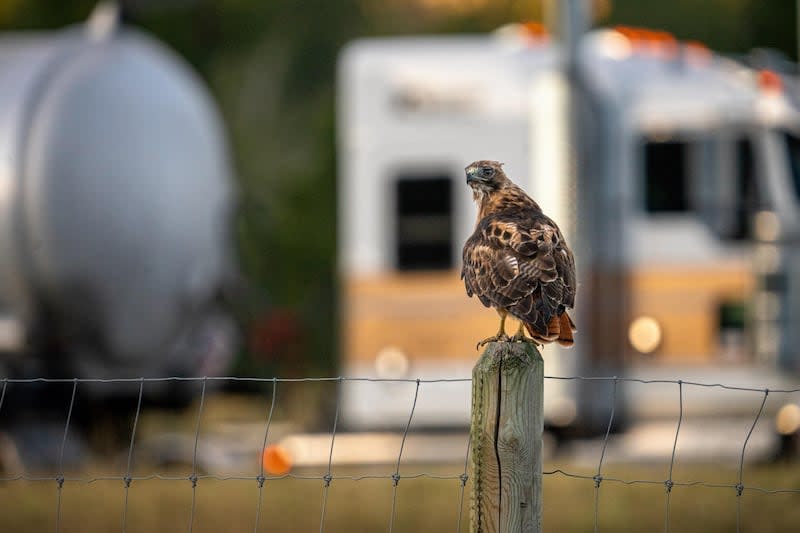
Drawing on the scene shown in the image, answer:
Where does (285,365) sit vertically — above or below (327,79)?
below

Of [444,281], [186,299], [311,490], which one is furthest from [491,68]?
[311,490]

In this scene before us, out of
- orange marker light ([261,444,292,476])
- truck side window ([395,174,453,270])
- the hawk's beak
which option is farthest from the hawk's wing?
truck side window ([395,174,453,270])

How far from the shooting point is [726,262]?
12.2m

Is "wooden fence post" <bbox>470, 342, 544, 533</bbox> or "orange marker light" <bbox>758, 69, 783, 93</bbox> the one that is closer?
"wooden fence post" <bbox>470, 342, 544, 533</bbox>

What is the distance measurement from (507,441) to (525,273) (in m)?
0.90

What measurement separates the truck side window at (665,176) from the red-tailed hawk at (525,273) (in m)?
7.08

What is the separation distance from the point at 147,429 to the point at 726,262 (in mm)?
6430

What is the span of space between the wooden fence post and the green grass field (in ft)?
12.4

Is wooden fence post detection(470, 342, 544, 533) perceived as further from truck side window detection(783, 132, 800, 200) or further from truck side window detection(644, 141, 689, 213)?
truck side window detection(783, 132, 800, 200)

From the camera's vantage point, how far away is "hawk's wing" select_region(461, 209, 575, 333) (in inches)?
205

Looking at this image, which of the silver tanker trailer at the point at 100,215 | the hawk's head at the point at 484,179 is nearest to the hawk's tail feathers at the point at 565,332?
the hawk's head at the point at 484,179

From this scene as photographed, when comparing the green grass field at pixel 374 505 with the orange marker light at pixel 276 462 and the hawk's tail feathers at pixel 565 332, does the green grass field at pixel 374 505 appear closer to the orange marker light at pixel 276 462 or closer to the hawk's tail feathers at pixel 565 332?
the orange marker light at pixel 276 462

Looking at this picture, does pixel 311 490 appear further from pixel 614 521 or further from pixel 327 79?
pixel 327 79

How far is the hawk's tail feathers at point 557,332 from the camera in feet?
16.8
